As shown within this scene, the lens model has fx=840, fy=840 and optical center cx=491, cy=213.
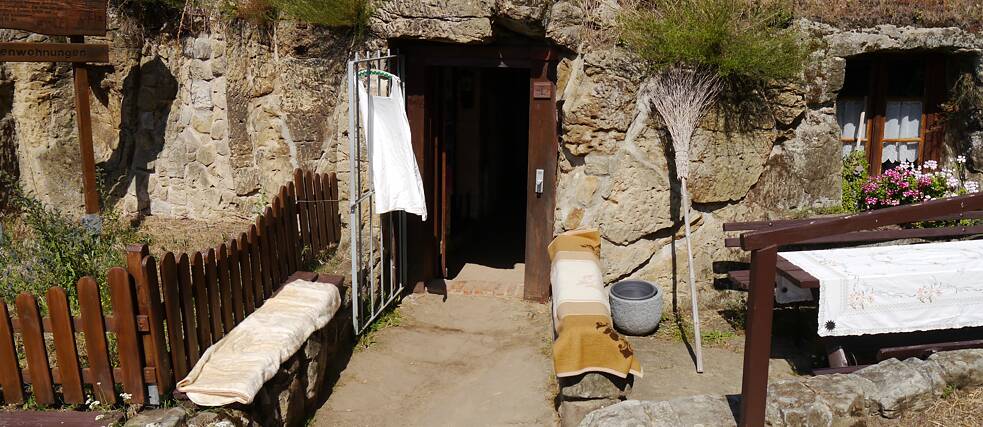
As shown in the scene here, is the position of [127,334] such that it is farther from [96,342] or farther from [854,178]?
[854,178]

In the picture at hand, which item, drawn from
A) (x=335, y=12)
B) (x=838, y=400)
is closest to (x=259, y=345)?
(x=335, y=12)

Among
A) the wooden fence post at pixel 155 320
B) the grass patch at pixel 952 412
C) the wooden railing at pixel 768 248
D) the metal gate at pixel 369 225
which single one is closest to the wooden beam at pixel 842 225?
the wooden railing at pixel 768 248

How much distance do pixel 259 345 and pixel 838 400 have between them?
10.4ft

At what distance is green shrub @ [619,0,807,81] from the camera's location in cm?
626

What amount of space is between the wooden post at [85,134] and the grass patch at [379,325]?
2749 millimetres

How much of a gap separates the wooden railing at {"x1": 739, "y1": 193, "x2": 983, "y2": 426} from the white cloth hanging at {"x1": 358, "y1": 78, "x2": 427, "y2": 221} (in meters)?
3.17

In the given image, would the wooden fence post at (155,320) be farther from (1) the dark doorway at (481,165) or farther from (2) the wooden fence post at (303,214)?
(1) the dark doorway at (481,165)

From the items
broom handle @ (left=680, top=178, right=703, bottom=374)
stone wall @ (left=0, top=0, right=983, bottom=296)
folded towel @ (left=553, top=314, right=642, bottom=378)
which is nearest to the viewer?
folded towel @ (left=553, top=314, right=642, bottom=378)

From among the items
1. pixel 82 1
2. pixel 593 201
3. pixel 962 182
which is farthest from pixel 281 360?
pixel 962 182

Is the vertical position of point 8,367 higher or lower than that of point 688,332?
higher

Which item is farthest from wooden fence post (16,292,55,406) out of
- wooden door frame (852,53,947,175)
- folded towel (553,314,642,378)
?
wooden door frame (852,53,947,175)

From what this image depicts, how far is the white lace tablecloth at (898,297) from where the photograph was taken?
5367 millimetres

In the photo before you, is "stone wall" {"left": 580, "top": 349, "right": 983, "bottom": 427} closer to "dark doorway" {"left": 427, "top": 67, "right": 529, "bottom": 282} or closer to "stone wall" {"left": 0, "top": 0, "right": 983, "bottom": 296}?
"stone wall" {"left": 0, "top": 0, "right": 983, "bottom": 296}

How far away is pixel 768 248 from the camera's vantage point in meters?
3.84
